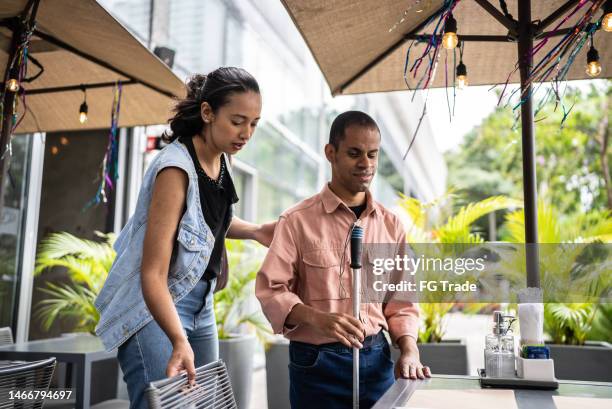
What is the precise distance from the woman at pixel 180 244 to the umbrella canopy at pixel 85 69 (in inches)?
41.2

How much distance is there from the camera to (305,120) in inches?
406

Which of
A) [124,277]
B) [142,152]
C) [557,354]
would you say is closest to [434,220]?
[557,354]

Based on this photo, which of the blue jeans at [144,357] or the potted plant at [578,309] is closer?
the blue jeans at [144,357]

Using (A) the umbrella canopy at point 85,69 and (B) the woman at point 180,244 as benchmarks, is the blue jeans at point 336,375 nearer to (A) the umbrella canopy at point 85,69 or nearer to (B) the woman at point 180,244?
(B) the woman at point 180,244

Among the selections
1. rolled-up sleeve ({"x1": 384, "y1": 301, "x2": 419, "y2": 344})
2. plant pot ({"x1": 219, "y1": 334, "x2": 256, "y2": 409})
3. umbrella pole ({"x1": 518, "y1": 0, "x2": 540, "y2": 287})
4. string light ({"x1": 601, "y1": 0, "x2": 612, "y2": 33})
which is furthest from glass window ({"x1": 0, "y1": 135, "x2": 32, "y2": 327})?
string light ({"x1": 601, "y1": 0, "x2": 612, "y2": 33})

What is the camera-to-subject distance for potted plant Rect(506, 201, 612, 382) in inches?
148

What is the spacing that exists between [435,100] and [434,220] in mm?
2507

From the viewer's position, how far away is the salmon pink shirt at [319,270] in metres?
2.07

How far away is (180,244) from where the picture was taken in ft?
5.56

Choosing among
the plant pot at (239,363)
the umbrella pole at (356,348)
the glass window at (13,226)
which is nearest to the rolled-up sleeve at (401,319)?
the umbrella pole at (356,348)

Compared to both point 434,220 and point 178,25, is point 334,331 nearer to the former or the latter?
point 434,220

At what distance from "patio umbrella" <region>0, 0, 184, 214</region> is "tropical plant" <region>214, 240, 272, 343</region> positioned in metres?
1.52

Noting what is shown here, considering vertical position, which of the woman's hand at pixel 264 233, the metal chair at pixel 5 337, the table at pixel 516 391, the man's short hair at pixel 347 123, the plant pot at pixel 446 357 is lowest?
the plant pot at pixel 446 357

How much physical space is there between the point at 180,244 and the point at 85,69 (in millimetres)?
2227
